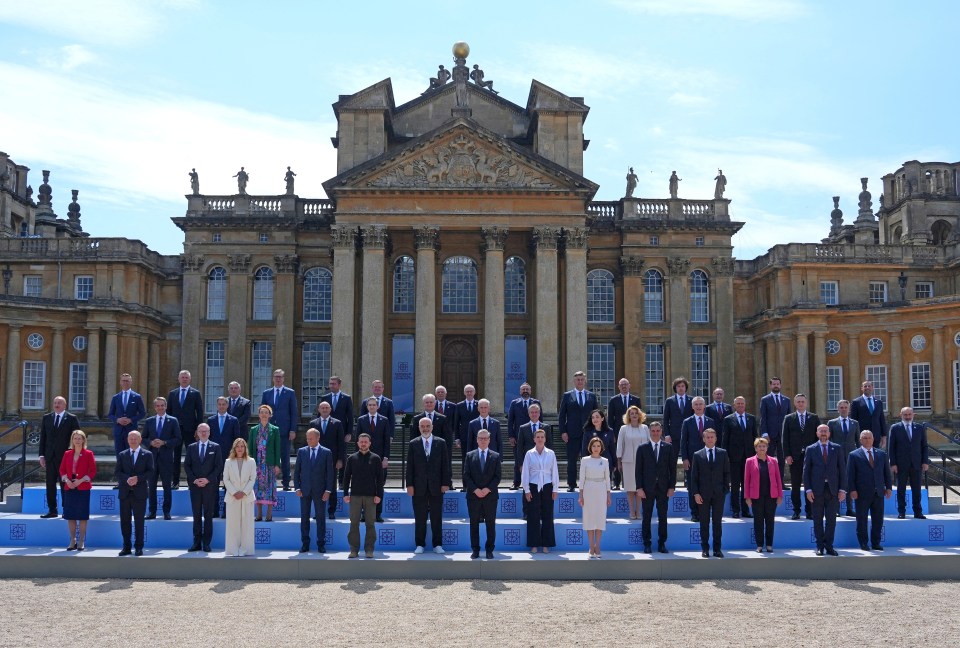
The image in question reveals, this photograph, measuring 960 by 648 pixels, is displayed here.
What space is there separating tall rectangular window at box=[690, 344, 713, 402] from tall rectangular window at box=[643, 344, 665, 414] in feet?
4.65

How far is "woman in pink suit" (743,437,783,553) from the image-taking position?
43.9ft

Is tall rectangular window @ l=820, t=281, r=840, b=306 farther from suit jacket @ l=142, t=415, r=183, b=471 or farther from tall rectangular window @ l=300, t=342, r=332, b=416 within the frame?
suit jacket @ l=142, t=415, r=183, b=471

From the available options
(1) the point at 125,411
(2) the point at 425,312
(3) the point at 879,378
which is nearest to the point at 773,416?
(1) the point at 125,411

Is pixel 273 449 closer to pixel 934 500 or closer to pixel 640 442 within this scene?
pixel 640 442

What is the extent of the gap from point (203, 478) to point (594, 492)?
18.5 feet

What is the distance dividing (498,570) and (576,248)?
66.7ft

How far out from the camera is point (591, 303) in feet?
121

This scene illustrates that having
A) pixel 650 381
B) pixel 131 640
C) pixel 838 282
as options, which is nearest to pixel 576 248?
pixel 650 381

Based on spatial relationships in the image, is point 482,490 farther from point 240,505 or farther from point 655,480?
point 240,505

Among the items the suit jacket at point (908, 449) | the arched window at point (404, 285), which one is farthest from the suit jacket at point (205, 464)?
the arched window at point (404, 285)

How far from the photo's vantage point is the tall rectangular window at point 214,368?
36.8 m

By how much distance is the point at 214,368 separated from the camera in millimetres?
36969

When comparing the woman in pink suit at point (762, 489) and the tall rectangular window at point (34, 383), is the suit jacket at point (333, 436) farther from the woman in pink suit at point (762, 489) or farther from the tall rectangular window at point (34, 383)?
the tall rectangular window at point (34, 383)

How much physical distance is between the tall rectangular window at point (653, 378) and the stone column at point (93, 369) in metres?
21.9
